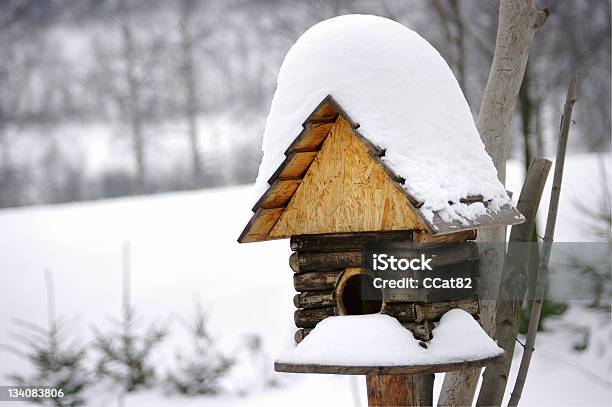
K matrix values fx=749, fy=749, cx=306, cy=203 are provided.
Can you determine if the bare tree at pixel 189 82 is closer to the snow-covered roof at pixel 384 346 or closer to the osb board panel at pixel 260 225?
the osb board panel at pixel 260 225

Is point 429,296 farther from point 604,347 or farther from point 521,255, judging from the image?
point 604,347

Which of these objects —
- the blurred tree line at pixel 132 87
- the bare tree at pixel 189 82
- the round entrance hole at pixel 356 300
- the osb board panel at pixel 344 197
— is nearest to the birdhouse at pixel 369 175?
the osb board panel at pixel 344 197

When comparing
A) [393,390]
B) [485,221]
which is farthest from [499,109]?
[393,390]

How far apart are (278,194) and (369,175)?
38cm

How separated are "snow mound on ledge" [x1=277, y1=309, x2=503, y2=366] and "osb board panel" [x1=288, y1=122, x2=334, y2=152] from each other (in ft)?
2.20

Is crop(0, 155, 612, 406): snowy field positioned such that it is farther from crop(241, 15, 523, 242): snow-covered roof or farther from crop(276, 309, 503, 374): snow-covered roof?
crop(241, 15, 523, 242): snow-covered roof

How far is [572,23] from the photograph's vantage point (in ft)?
28.5

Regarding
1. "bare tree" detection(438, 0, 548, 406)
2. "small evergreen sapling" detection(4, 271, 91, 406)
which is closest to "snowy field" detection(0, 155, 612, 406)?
"small evergreen sapling" detection(4, 271, 91, 406)

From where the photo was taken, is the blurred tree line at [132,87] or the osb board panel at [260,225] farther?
the blurred tree line at [132,87]

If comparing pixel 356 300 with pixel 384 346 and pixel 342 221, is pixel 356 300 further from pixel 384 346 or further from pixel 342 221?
pixel 384 346

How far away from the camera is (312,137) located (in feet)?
9.39

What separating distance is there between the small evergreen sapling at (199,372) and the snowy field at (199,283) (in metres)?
0.13

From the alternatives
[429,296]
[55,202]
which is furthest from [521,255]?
[55,202]

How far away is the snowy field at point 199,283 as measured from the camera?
6660 mm
